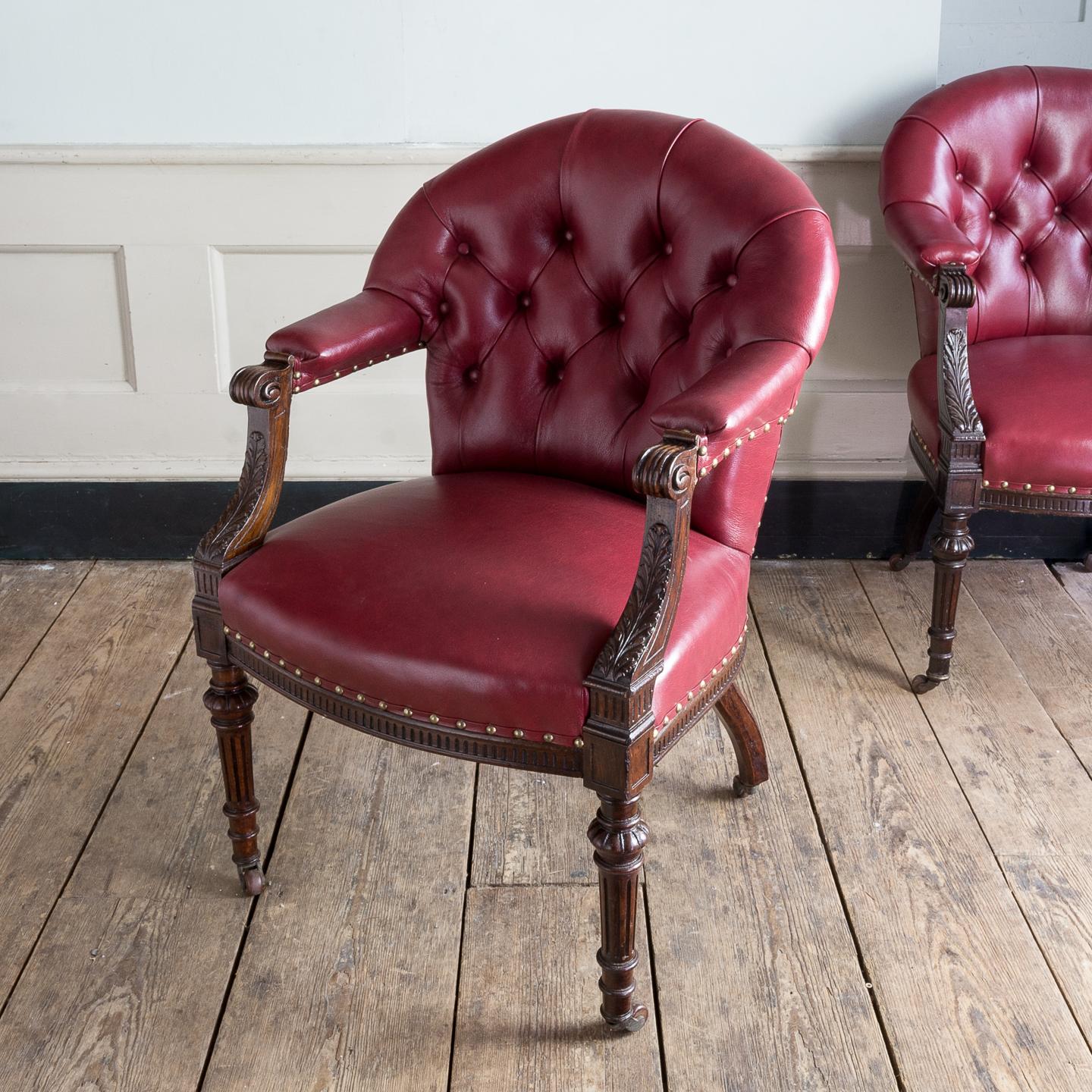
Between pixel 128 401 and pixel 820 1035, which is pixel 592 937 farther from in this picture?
pixel 128 401

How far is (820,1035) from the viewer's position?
4.44 ft

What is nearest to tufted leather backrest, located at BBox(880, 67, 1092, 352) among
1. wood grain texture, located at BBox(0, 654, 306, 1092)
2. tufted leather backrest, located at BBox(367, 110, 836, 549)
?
tufted leather backrest, located at BBox(367, 110, 836, 549)

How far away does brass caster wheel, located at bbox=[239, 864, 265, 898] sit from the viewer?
1569mm

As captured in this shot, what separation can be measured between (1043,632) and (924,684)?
1.18 feet

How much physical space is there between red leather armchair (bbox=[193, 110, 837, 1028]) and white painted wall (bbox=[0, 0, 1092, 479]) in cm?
69

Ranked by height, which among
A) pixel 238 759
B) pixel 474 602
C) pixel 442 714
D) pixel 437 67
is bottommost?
pixel 238 759

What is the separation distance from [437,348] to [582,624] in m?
0.62

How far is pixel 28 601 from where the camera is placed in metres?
2.38

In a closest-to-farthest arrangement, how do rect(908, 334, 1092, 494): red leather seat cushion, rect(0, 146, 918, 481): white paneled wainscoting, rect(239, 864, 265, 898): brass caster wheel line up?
rect(239, 864, 265, 898): brass caster wheel
rect(908, 334, 1092, 494): red leather seat cushion
rect(0, 146, 918, 481): white paneled wainscoting

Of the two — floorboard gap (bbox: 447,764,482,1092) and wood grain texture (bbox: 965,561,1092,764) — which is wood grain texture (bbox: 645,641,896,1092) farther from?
wood grain texture (bbox: 965,561,1092,764)

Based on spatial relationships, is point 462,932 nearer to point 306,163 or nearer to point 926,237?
point 926,237

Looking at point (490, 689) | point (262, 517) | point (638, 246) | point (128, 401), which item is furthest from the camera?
point (128, 401)

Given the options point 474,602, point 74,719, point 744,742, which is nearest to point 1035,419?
point 744,742

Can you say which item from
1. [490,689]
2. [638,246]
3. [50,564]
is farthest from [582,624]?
[50,564]
